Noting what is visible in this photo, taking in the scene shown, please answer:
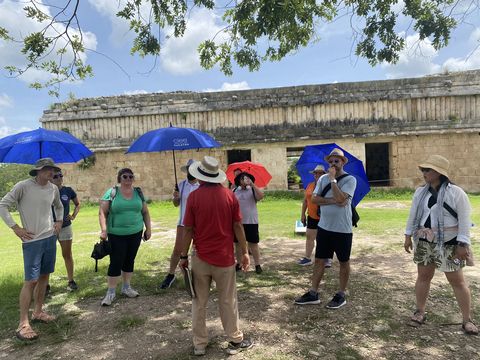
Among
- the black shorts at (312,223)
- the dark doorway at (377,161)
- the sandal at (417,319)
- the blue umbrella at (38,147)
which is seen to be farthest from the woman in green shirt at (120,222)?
the dark doorway at (377,161)

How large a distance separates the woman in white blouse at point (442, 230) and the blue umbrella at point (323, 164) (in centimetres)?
117

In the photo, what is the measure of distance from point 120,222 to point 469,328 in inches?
155

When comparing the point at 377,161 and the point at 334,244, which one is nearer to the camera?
the point at 334,244

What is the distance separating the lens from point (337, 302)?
4.26 m

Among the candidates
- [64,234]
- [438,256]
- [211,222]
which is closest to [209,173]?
[211,222]

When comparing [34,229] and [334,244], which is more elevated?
[34,229]

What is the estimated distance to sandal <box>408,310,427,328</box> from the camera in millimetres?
3777

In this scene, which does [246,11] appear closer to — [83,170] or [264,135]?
[264,135]

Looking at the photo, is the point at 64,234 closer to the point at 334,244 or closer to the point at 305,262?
the point at 334,244

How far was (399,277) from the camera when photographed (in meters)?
5.31

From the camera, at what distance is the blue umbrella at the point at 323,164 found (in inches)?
194

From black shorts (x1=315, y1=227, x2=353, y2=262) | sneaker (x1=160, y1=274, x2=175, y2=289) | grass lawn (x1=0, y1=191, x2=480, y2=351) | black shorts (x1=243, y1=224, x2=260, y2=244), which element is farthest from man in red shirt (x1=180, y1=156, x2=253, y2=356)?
black shorts (x1=243, y1=224, x2=260, y2=244)

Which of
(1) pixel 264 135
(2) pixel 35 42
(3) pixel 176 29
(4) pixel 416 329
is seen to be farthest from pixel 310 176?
(1) pixel 264 135

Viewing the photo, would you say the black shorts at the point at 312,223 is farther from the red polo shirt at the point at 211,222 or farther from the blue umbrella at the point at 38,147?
the blue umbrella at the point at 38,147
